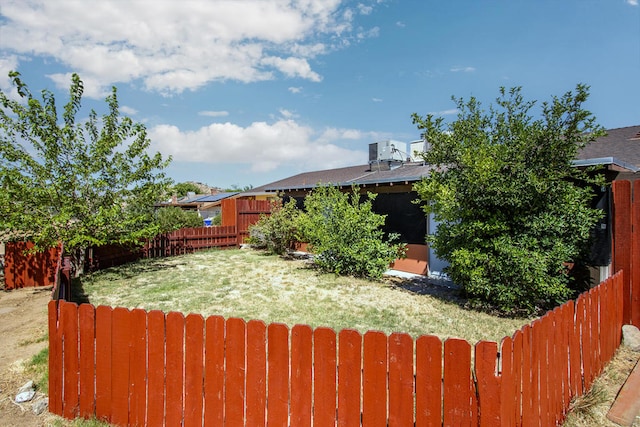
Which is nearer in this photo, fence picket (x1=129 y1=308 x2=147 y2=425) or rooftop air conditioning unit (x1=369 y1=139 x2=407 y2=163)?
fence picket (x1=129 y1=308 x2=147 y2=425)

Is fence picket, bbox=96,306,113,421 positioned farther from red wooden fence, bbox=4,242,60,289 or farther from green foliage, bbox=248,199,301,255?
green foliage, bbox=248,199,301,255

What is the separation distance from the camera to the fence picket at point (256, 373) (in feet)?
8.02

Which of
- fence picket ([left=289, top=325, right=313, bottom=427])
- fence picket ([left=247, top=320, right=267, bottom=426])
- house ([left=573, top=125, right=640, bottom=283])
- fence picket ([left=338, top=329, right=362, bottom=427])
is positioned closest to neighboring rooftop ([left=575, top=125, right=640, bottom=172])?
house ([left=573, top=125, right=640, bottom=283])

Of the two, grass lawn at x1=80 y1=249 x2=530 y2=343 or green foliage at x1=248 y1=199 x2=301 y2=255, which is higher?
green foliage at x1=248 y1=199 x2=301 y2=255

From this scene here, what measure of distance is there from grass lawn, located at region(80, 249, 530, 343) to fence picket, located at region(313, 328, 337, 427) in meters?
3.00

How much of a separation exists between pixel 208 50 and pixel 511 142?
10916 mm

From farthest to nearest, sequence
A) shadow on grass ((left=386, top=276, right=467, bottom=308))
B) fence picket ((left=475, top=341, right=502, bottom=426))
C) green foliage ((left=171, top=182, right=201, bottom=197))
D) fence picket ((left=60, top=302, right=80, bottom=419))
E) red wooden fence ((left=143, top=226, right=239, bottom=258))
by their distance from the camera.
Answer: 1. green foliage ((left=171, top=182, right=201, bottom=197))
2. red wooden fence ((left=143, top=226, right=239, bottom=258))
3. shadow on grass ((left=386, top=276, right=467, bottom=308))
4. fence picket ((left=60, top=302, right=80, bottom=419))
5. fence picket ((left=475, top=341, right=502, bottom=426))

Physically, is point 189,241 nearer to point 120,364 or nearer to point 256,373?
point 120,364

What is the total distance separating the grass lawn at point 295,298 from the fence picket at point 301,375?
2.96 m

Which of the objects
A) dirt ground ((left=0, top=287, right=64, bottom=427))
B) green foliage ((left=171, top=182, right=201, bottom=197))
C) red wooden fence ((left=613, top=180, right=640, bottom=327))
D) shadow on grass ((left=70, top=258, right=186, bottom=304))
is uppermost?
green foliage ((left=171, top=182, right=201, bottom=197))

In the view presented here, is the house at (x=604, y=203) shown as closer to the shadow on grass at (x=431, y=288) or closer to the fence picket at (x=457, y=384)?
the shadow on grass at (x=431, y=288)

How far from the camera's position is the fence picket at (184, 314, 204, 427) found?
8.47 ft

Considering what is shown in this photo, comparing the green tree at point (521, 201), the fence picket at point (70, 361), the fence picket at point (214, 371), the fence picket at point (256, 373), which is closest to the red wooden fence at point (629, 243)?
the green tree at point (521, 201)

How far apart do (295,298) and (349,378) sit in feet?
16.1
